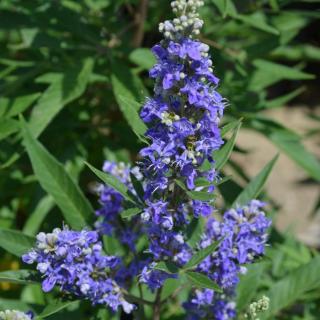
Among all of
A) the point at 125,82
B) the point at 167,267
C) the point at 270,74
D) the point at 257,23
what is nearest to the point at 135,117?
the point at 167,267

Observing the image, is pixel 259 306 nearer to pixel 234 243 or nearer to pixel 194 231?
pixel 234 243

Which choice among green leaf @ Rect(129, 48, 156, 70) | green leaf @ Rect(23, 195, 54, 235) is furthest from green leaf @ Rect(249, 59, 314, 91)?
green leaf @ Rect(23, 195, 54, 235)

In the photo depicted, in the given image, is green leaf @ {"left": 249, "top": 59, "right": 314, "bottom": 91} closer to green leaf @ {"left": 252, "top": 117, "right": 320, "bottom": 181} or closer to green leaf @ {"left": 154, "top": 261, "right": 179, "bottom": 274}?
green leaf @ {"left": 252, "top": 117, "right": 320, "bottom": 181}

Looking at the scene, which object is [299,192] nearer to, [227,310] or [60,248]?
[227,310]

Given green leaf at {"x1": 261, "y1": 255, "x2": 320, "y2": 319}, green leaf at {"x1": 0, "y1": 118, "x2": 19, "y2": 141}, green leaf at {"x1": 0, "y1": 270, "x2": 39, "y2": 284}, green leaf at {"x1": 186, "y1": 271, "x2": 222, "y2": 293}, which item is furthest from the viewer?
green leaf at {"x1": 0, "y1": 118, "x2": 19, "y2": 141}

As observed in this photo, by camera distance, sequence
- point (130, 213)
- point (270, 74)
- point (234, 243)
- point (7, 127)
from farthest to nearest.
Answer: point (270, 74) → point (7, 127) → point (234, 243) → point (130, 213)

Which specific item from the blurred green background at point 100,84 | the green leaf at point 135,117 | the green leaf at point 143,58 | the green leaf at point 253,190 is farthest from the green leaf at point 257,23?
the green leaf at point 135,117
